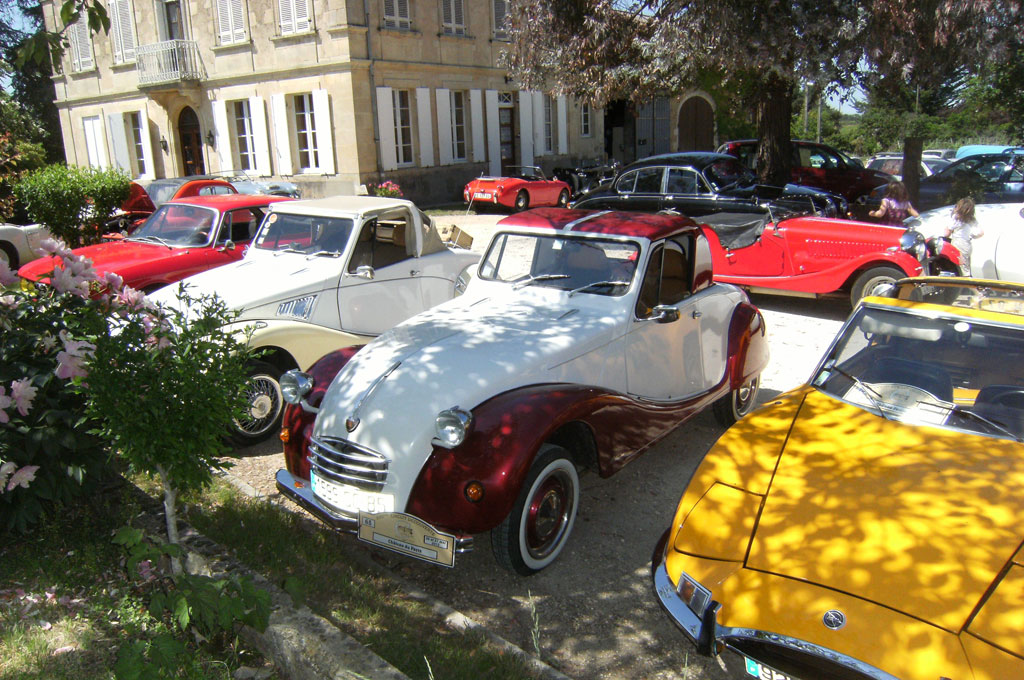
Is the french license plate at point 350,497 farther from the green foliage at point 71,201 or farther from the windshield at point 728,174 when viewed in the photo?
the green foliage at point 71,201

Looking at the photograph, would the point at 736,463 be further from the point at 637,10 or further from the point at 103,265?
the point at 637,10

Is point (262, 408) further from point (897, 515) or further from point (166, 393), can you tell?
point (897, 515)

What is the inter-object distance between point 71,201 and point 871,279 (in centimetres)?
1305

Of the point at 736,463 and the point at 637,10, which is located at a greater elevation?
the point at 637,10

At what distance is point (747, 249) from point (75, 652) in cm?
848

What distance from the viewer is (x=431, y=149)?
2325 cm

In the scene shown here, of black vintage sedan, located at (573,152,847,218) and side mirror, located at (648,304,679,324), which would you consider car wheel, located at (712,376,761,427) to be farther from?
black vintage sedan, located at (573,152,847,218)

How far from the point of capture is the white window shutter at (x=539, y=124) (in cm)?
2660

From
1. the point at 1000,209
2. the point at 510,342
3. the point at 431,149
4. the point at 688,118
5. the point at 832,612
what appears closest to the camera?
the point at 832,612

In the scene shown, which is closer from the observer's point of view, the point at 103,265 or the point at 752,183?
the point at 103,265

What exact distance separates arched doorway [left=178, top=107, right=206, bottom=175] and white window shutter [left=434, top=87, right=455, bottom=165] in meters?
8.62

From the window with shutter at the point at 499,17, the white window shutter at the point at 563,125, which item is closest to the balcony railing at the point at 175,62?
the window with shutter at the point at 499,17

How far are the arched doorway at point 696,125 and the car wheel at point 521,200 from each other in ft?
50.9

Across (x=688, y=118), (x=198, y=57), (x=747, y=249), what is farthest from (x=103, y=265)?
(x=688, y=118)
